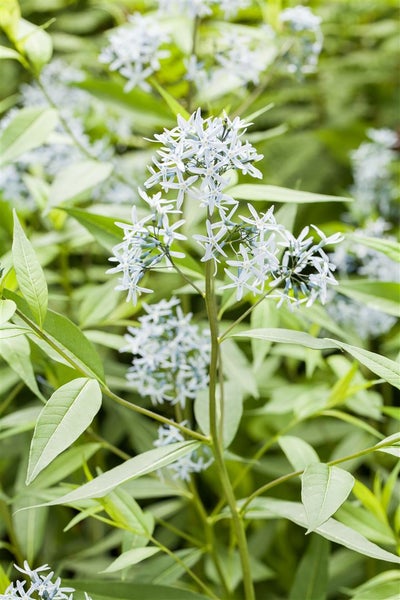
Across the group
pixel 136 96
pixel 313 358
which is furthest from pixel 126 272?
pixel 136 96

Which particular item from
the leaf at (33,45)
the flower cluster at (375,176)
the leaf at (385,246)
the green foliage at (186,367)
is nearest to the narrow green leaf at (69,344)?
the green foliage at (186,367)

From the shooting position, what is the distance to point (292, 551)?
3.86ft

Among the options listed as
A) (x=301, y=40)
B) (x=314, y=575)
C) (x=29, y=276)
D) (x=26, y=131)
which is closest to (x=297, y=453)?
(x=314, y=575)

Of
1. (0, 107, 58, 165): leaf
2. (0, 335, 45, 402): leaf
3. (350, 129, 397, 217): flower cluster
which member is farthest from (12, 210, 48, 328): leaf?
(350, 129, 397, 217): flower cluster

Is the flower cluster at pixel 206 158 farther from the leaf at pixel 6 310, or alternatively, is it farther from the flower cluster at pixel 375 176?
the flower cluster at pixel 375 176

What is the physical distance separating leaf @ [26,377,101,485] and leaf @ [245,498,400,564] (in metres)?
0.21

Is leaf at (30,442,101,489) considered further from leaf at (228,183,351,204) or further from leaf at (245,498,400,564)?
leaf at (228,183,351,204)

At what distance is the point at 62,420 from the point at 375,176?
968mm

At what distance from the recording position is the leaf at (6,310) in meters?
0.54

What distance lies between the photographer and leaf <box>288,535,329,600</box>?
32.1 inches

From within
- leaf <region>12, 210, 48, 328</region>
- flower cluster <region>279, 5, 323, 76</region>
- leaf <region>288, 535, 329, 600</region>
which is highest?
flower cluster <region>279, 5, 323, 76</region>

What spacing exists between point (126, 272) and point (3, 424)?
296mm

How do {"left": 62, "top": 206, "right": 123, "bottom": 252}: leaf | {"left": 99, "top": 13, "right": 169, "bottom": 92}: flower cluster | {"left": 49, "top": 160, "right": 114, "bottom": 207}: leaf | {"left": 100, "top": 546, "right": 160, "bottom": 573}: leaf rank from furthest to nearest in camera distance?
{"left": 99, "top": 13, "right": 169, "bottom": 92}: flower cluster
{"left": 49, "top": 160, "right": 114, "bottom": 207}: leaf
{"left": 62, "top": 206, "right": 123, "bottom": 252}: leaf
{"left": 100, "top": 546, "right": 160, "bottom": 573}: leaf

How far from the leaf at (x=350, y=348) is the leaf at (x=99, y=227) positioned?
8.8 inches
